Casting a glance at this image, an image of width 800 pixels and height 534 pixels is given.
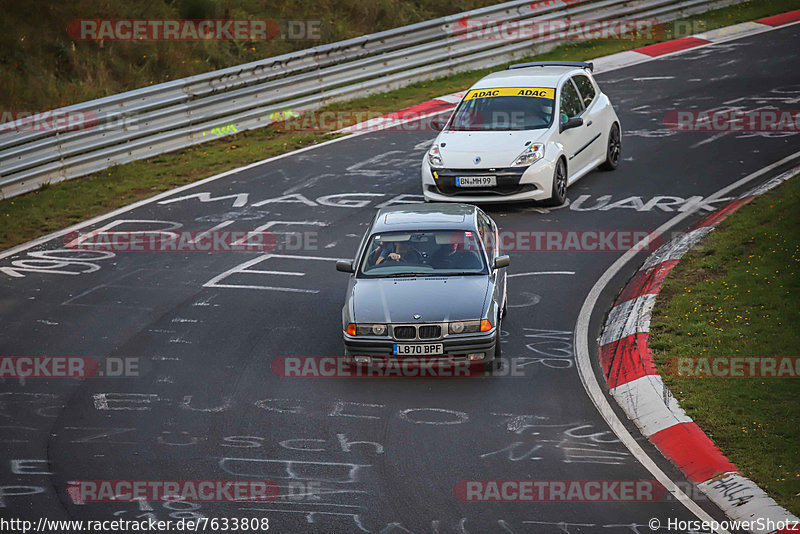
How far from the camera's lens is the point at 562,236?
14.1m

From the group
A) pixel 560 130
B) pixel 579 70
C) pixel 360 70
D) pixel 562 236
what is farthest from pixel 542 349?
pixel 360 70

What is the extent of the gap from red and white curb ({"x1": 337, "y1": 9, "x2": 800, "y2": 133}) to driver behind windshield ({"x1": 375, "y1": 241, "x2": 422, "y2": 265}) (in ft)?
31.3

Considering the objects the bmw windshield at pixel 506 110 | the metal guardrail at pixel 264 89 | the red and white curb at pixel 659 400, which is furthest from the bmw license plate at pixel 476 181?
the metal guardrail at pixel 264 89

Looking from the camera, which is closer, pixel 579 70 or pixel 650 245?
pixel 650 245

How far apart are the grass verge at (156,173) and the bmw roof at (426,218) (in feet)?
20.9

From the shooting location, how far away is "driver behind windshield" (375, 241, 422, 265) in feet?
35.3

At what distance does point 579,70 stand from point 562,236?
4.15m

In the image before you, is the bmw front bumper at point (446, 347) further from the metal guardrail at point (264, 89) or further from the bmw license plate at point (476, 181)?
the metal guardrail at point (264, 89)

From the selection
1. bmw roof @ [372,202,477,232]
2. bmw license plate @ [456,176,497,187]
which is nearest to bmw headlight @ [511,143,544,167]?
bmw license plate @ [456,176,497,187]

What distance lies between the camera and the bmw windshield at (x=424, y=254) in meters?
10.6

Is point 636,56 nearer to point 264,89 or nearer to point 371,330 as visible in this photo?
point 264,89

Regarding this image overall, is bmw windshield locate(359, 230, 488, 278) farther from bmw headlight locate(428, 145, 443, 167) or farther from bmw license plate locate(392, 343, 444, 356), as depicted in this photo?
bmw headlight locate(428, 145, 443, 167)

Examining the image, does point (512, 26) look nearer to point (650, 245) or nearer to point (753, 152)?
point (753, 152)

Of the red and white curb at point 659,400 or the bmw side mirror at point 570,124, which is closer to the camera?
the red and white curb at point 659,400
